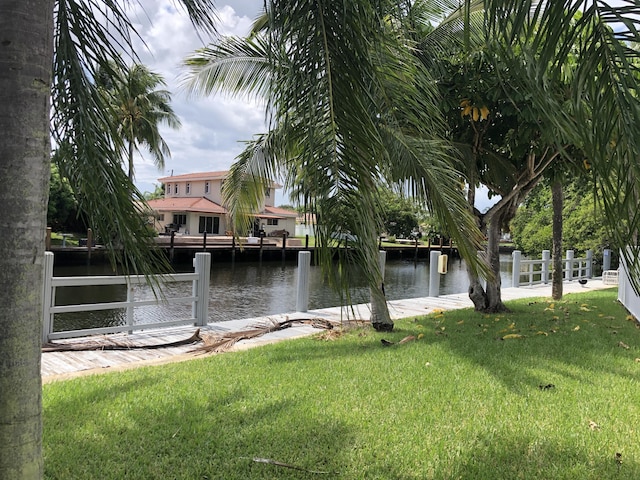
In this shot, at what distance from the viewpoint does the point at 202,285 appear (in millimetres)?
7766

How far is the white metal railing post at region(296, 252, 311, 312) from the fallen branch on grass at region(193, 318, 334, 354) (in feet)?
3.18

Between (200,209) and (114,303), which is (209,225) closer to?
(200,209)

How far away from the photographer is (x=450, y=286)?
21.6 m

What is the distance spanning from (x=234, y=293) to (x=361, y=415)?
1420 centimetres

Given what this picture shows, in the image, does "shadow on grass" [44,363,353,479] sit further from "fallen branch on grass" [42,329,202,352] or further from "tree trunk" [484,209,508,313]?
"tree trunk" [484,209,508,313]

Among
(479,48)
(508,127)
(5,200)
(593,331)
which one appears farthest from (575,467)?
(508,127)

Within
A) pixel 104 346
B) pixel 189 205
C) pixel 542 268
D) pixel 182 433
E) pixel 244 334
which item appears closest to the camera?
pixel 182 433

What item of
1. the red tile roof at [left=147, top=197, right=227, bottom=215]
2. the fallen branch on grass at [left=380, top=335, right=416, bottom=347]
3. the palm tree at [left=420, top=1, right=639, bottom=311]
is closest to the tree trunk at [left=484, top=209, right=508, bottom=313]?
the palm tree at [left=420, top=1, right=639, bottom=311]

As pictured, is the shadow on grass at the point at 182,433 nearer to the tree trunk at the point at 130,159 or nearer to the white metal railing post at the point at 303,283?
the tree trunk at the point at 130,159

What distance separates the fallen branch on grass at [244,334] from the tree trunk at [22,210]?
14.1 feet

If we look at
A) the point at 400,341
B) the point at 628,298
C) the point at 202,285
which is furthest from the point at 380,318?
the point at 628,298

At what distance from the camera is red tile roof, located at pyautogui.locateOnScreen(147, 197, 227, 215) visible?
3588 cm

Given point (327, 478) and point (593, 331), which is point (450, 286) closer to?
point (593, 331)

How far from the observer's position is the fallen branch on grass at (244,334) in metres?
6.35
